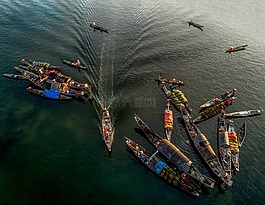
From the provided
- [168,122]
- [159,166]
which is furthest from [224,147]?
[159,166]

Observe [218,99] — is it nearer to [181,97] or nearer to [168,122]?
[181,97]

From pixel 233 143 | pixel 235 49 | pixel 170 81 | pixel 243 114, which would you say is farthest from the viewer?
pixel 235 49

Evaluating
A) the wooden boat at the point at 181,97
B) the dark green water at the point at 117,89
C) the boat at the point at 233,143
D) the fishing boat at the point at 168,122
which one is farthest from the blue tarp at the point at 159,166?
the wooden boat at the point at 181,97

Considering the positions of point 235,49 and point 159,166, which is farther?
point 235,49

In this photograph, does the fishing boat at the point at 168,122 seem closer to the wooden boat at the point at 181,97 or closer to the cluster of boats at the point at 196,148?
the cluster of boats at the point at 196,148

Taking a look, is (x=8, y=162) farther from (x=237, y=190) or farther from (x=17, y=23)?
(x=17, y=23)
